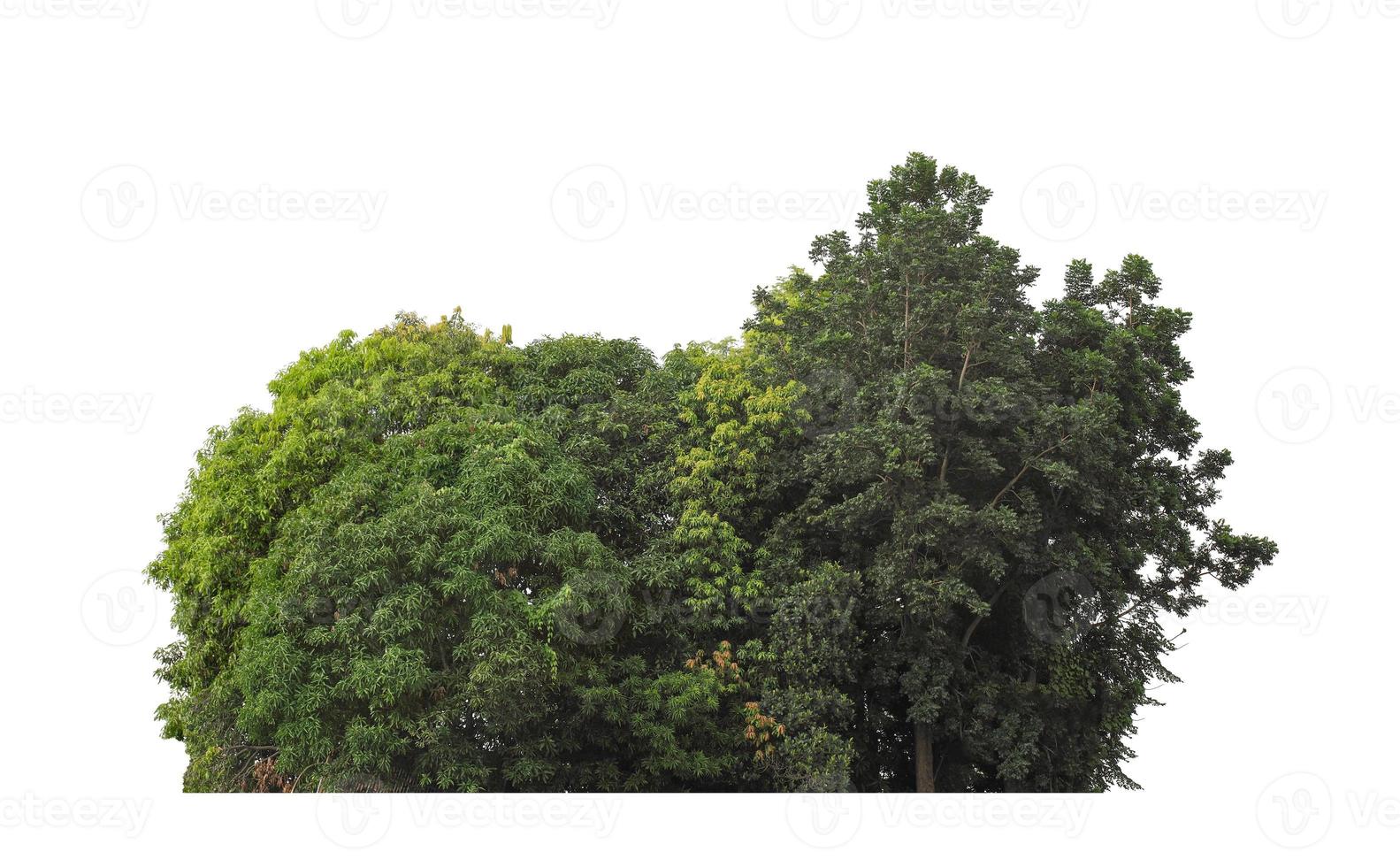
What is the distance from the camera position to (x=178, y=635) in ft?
46.7

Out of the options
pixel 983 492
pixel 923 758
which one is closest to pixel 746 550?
pixel 983 492

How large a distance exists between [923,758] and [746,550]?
355 centimetres

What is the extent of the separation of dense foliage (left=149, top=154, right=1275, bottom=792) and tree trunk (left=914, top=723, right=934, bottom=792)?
12 centimetres

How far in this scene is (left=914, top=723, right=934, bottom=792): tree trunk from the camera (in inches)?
537

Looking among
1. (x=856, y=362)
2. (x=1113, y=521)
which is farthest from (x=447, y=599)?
(x=1113, y=521)

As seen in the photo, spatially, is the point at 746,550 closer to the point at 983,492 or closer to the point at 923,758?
the point at 983,492

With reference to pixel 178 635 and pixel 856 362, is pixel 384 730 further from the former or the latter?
pixel 856 362

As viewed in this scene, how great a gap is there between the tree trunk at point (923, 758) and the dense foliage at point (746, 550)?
0.39 ft

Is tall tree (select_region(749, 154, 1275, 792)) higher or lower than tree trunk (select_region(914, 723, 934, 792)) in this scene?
higher

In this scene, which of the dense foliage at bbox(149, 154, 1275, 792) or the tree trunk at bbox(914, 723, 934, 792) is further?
the tree trunk at bbox(914, 723, 934, 792)

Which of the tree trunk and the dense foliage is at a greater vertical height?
the dense foliage

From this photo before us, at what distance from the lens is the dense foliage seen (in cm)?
1202

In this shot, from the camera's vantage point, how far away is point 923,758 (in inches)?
538

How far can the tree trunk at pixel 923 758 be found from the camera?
1364cm
